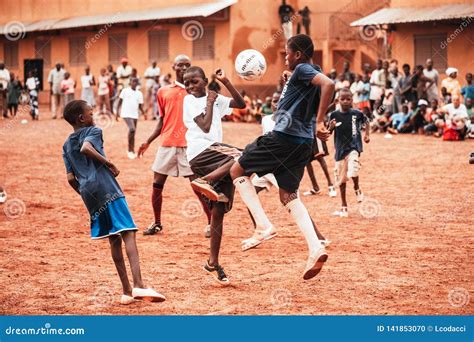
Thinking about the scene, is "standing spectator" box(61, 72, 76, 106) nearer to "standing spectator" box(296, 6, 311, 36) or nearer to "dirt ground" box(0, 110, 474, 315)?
"standing spectator" box(296, 6, 311, 36)

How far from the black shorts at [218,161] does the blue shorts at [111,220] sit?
1.11 m

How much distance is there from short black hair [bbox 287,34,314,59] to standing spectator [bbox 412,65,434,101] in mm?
16664

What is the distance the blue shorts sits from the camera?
643cm

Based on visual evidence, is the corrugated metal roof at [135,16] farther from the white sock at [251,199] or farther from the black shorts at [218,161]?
the white sock at [251,199]

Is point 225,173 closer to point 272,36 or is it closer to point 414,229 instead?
point 414,229

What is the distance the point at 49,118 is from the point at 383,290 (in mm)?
27895

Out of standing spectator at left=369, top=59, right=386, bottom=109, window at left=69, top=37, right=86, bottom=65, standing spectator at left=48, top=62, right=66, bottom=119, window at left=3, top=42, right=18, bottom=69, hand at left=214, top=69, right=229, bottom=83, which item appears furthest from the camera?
window at left=3, top=42, right=18, bottom=69

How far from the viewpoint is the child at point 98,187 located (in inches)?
251

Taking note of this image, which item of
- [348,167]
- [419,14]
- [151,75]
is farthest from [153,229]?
[151,75]

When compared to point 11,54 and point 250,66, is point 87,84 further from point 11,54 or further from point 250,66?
point 250,66

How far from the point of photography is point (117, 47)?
3875cm

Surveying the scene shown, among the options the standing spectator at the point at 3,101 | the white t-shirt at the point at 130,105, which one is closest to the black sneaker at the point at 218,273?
the white t-shirt at the point at 130,105

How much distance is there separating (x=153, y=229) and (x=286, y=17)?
80.8 ft

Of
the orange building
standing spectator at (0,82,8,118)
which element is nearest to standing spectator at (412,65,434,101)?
the orange building
